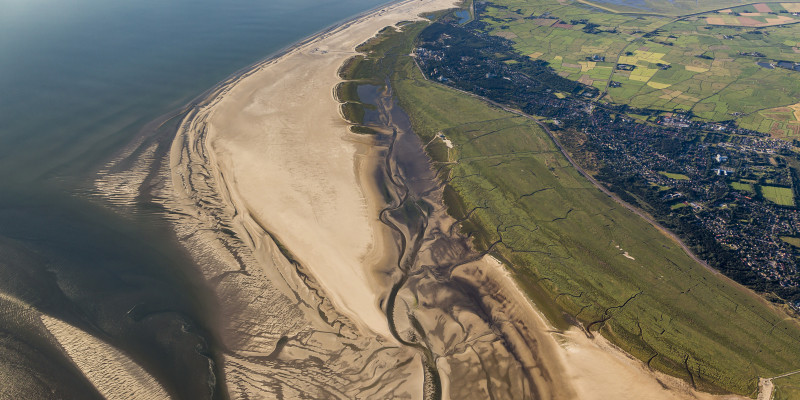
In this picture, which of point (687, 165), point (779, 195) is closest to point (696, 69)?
point (687, 165)

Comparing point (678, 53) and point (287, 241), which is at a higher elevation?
point (287, 241)

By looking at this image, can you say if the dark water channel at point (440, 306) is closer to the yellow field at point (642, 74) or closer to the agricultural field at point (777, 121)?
the agricultural field at point (777, 121)

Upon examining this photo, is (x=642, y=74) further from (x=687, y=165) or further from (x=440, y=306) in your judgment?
(x=440, y=306)

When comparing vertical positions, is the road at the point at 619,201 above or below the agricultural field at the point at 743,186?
above

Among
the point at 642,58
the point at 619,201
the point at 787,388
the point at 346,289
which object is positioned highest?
the point at 642,58

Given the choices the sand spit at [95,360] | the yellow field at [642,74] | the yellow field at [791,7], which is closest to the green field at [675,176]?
the yellow field at [642,74]

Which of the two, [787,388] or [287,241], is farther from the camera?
[287,241]
